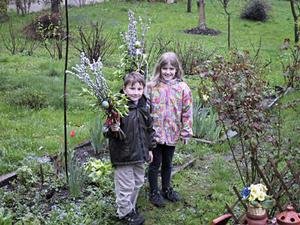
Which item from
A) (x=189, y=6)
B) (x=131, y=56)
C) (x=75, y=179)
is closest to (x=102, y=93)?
→ (x=131, y=56)

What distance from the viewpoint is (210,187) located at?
6305 millimetres

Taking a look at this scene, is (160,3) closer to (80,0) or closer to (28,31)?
(80,0)

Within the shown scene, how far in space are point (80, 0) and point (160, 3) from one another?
383 centimetres

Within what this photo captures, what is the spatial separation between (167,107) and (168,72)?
13.4 inches

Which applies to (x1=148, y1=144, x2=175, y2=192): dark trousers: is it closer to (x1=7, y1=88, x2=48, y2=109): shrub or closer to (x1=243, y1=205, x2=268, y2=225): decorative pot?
(x1=243, y1=205, x2=268, y2=225): decorative pot

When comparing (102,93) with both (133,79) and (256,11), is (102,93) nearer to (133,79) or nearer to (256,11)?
(133,79)

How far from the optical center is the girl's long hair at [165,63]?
5430mm

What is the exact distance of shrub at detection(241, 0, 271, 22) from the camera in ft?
78.1

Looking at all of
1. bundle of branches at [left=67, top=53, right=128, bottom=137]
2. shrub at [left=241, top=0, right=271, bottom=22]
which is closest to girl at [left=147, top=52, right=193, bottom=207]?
bundle of branches at [left=67, top=53, right=128, bottom=137]

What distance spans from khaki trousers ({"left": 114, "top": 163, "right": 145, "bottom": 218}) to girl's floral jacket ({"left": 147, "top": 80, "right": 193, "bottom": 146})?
0.46 m

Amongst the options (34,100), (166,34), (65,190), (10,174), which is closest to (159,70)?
(65,190)

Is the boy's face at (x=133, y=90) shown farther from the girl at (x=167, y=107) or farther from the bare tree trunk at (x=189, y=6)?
the bare tree trunk at (x=189, y=6)

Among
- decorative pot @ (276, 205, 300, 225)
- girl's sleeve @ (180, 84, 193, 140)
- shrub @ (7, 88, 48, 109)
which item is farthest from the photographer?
shrub @ (7, 88, 48, 109)

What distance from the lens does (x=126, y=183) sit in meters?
5.08
